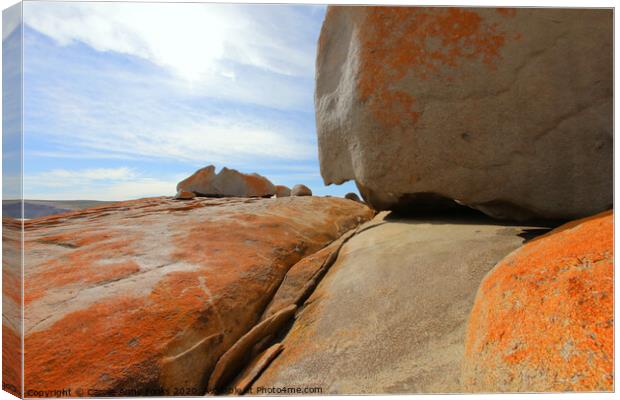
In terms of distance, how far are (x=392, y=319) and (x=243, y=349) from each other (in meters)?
0.76

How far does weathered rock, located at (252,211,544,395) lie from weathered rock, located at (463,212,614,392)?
20 centimetres

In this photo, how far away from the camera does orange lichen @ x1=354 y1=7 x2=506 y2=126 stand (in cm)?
280

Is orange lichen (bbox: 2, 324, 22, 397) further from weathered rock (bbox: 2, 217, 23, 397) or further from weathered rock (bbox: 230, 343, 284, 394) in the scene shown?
weathered rock (bbox: 230, 343, 284, 394)

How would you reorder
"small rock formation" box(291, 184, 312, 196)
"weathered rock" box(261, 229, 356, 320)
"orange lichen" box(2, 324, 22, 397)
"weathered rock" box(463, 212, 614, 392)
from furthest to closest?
"small rock formation" box(291, 184, 312, 196) < "weathered rock" box(261, 229, 356, 320) < "orange lichen" box(2, 324, 22, 397) < "weathered rock" box(463, 212, 614, 392)

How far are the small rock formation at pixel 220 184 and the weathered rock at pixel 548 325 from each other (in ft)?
34.9

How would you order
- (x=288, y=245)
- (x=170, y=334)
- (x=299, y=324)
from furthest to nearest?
(x=288, y=245), (x=299, y=324), (x=170, y=334)

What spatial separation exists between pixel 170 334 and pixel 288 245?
4.41 ft

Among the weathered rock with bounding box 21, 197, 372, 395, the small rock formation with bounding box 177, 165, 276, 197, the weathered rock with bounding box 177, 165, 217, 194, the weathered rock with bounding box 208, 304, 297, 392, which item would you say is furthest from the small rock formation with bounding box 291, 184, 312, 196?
the weathered rock with bounding box 208, 304, 297, 392

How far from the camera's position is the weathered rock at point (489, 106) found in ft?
8.75

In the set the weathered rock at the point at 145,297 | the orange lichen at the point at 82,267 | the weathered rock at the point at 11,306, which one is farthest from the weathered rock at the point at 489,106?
the weathered rock at the point at 11,306

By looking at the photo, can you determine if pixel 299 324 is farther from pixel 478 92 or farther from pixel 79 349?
pixel 478 92

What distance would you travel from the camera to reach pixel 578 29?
2.64 m

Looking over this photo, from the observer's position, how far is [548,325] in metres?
1.31

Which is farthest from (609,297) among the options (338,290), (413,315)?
(338,290)
